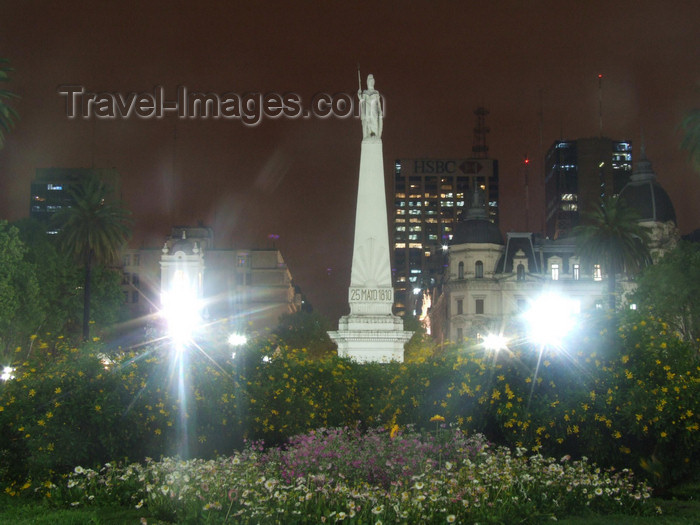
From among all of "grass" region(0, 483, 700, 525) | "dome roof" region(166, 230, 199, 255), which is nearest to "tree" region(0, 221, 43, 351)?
"grass" region(0, 483, 700, 525)

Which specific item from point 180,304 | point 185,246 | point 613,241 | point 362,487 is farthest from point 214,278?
point 362,487

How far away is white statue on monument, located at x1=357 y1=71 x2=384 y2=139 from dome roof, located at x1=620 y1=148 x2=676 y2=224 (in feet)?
198

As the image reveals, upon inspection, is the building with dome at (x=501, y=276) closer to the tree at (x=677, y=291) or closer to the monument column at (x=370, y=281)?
the tree at (x=677, y=291)

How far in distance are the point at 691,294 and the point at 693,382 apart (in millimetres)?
44616

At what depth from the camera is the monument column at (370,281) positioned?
151 ft

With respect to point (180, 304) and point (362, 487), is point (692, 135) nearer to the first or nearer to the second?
point (362, 487)

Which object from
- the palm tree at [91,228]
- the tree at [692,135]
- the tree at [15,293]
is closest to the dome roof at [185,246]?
the palm tree at [91,228]

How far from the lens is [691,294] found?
64.4 m

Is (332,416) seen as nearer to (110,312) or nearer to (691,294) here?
(691,294)

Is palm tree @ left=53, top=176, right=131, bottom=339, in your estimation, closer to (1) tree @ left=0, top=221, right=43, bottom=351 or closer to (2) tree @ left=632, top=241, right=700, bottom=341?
(1) tree @ left=0, top=221, right=43, bottom=351

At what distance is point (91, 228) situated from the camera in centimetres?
6462

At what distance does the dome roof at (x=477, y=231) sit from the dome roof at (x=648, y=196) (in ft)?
49.5

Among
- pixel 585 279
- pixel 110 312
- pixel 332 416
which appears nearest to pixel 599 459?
pixel 332 416

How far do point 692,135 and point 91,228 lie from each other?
4008cm
